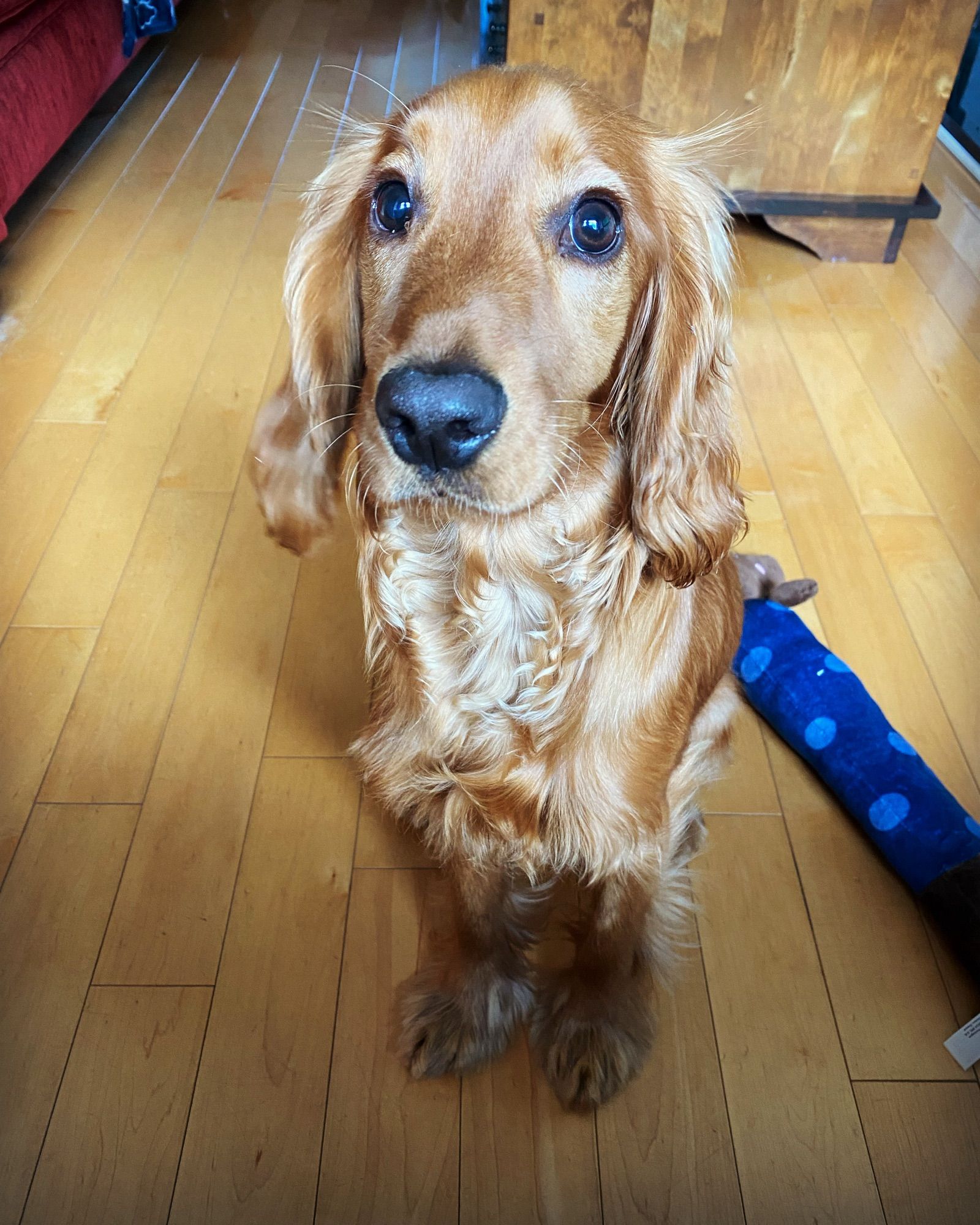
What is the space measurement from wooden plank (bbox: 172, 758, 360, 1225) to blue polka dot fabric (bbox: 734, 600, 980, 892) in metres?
0.78

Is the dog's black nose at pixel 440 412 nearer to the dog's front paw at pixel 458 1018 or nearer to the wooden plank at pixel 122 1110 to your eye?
the dog's front paw at pixel 458 1018

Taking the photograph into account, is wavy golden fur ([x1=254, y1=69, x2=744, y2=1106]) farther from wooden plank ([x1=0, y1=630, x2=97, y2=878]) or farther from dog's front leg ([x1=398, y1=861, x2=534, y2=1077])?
wooden plank ([x1=0, y1=630, x2=97, y2=878])

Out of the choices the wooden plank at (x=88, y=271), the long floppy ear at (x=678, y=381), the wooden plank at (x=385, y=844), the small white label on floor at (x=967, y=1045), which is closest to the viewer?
the long floppy ear at (x=678, y=381)

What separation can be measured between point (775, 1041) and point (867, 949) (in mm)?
218

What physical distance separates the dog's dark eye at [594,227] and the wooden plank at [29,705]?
4.26 ft

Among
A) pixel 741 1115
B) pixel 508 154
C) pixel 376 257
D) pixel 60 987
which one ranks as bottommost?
pixel 60 987

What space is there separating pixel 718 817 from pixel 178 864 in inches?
36.0

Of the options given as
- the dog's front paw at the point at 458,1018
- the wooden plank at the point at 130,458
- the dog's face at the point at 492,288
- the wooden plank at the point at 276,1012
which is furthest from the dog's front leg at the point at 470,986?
the wooden plank at the point at 130,458

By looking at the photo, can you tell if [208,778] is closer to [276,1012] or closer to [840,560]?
[276,1012]

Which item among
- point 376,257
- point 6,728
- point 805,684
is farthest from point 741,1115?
point 6,728

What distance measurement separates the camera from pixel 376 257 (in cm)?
110

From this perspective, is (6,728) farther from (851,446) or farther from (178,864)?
(851,446)

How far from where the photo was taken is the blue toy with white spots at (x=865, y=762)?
146 cm

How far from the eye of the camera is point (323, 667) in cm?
189
